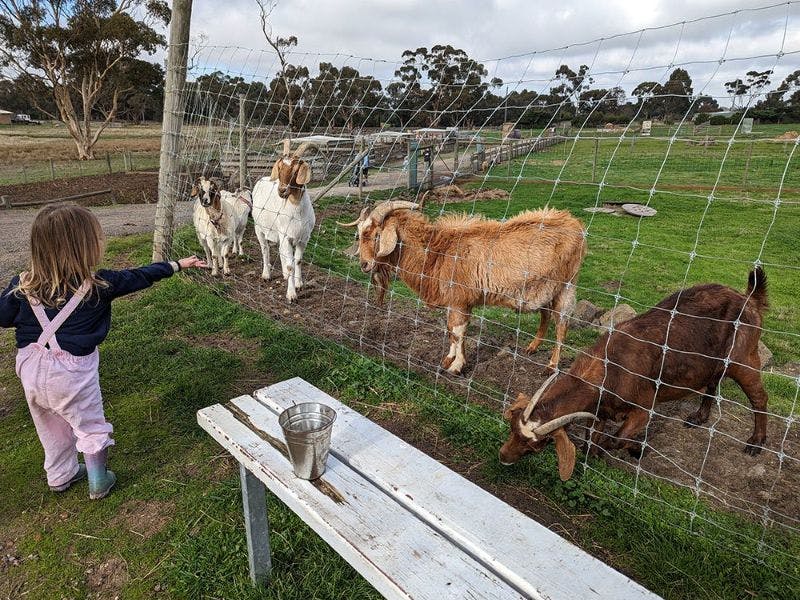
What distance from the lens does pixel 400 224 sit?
496cm

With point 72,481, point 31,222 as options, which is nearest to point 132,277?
point 72,481

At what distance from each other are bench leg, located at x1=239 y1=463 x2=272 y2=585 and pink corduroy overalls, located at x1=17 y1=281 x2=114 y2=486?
47.1 inches

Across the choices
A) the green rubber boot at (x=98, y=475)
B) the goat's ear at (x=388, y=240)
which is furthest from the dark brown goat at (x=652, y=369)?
the green rubber boot at (x=98, y=475)

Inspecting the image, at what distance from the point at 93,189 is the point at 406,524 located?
67.1ft

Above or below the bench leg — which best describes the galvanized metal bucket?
above

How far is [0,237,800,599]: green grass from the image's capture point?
268 centimetres

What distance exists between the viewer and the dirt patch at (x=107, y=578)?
268 cm

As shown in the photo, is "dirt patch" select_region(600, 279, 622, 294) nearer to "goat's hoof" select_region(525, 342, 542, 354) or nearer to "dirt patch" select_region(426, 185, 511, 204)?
"goat's hoof" select_region(525, 342, 542, 354)

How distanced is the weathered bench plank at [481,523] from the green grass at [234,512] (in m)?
0.76

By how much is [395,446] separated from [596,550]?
4.46ft

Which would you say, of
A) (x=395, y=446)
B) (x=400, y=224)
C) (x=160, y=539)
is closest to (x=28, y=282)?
(x=160, y=539)

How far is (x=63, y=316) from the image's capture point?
2908 millimetres

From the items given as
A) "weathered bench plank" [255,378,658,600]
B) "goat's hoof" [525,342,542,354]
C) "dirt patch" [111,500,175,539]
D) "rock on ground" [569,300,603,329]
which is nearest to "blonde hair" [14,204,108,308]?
"dirt patch" [111,500,175,539]

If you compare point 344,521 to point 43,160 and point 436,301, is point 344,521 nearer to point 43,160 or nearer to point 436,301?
point 436,301
